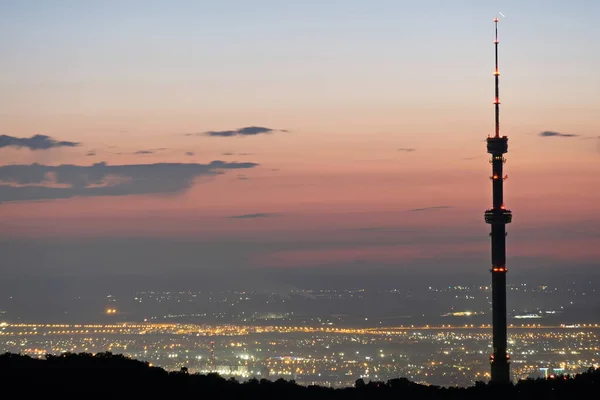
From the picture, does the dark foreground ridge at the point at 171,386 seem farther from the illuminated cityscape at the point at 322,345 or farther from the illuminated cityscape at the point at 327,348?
the illuminated cityscape at the point at 322,345

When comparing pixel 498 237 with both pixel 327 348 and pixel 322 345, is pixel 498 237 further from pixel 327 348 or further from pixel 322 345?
pixel 322 345

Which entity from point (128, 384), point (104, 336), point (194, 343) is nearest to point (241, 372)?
point (194, 343)

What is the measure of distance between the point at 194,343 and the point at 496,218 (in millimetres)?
61690

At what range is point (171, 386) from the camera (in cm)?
4703

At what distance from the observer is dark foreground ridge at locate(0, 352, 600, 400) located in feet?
142

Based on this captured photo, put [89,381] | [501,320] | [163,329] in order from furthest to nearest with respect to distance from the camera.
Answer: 1. [163,329]
2. [501,320]
3. [89,381]

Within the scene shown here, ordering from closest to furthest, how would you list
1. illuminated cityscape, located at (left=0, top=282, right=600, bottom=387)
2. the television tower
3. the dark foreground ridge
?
1. the dark foreground ridge
2. the television tower
3. illuminated cityscape, located at (left=0, top=282, right=600, bottom=387)

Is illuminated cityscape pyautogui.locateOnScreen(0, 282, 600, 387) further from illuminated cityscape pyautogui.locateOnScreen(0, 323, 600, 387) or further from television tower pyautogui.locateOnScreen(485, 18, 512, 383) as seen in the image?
television tower pyautogui.locateOnScreen(485, 18, 512, 383)

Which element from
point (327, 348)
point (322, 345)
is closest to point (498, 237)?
point (327, 348)

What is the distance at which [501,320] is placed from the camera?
328 feet

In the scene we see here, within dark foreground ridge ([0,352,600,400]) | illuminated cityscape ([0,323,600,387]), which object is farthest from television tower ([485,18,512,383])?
dark foreground ridge ([0,352,600,400])

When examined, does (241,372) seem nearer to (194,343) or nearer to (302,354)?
(302,354)

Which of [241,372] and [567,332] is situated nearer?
[241,372]

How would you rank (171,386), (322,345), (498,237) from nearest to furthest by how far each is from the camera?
1. (171,386)
2. (498,237)
3. (322,345)
